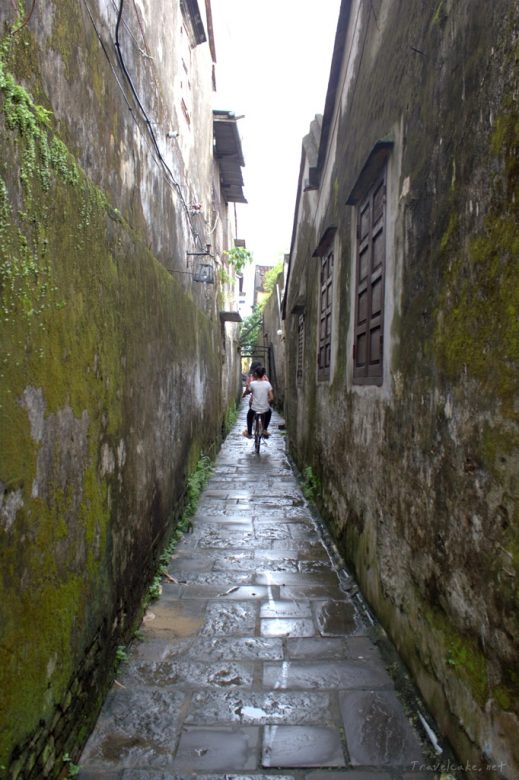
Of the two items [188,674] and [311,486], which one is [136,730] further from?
[311,486]

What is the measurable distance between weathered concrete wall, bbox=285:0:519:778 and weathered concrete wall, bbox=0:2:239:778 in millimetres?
1530

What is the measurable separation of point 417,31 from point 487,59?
118 cm

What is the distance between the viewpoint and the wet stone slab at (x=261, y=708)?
7.74 feet

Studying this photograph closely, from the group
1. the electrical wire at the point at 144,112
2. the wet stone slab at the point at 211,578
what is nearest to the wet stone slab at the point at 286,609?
the wet stone slab at the point at 211,578

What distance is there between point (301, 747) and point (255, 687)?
18.7 inches

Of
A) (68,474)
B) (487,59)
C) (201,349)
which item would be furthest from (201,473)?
(487,59)

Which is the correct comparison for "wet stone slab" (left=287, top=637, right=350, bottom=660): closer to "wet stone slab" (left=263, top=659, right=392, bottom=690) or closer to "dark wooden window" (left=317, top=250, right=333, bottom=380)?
"wet stone slab" (left=263, top=659, right=392, bottom=690)

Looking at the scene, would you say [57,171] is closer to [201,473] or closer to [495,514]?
[495,514]

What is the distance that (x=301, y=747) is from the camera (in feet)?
7.16

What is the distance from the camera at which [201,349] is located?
7.40m

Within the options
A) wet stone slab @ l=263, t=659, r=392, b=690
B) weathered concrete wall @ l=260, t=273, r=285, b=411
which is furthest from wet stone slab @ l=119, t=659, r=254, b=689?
weathered concrete wall @ l=260, t=273, r=285, b=411

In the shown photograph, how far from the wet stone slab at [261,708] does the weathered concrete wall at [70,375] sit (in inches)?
20.1

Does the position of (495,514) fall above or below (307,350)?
below

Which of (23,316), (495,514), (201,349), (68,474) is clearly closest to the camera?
(23,316)
